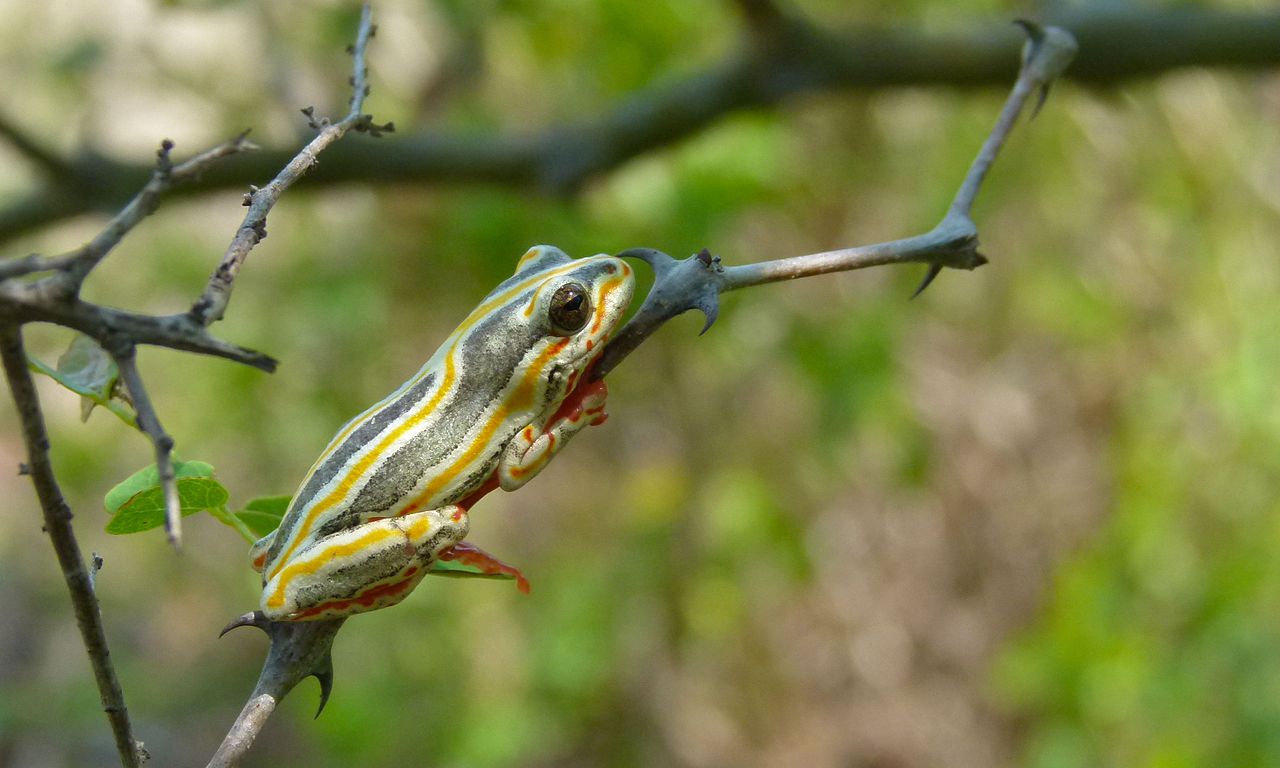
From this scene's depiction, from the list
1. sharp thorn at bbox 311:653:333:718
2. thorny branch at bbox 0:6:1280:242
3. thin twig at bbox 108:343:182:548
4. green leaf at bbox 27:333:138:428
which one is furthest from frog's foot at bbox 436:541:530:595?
thorny branch at bbox 0:6:1280:242

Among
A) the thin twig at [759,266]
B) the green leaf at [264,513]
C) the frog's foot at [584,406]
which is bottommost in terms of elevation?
the thin twig at [759,266]

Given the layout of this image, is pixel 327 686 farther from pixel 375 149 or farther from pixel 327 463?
pixel 375 149

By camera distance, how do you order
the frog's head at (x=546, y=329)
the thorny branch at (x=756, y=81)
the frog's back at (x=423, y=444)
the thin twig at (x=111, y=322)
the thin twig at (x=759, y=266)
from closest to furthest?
1. the thin twig at (x=111, y=322)
2. the thin twig at (x=759, y=266)
3. the frog's back at (x=423, y=444)
4. the frog's head at (x=546, y=329)
5. the thorny branch at (x=756, y=81)

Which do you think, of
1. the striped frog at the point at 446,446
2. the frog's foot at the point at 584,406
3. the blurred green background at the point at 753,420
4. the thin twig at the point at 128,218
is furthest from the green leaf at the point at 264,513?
the blurred green background at the point at 753,420

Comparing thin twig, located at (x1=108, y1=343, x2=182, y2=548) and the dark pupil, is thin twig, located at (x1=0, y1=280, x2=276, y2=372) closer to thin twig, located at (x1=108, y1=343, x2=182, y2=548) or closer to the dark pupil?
thin twig, located at (x1=108, y1=343, x2=182, y2=548)

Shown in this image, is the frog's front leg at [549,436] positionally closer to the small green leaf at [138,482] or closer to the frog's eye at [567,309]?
the frog's eye at [567,309]

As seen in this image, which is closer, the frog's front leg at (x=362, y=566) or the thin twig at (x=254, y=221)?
the thin twig at (x=254, y=221)
